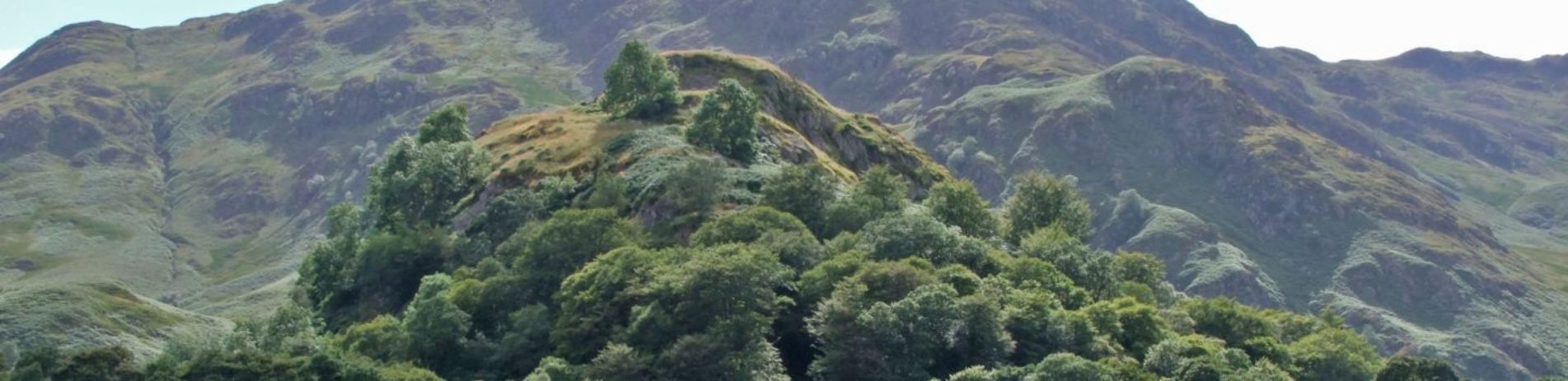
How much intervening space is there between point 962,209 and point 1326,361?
36801mm

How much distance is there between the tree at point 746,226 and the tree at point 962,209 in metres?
21.6

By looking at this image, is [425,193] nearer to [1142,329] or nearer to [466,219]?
[466,219]

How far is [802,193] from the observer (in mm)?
144250

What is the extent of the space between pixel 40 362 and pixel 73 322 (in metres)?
80.8

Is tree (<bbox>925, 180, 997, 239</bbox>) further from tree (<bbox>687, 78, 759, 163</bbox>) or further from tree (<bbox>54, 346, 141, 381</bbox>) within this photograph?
tree (<bbox>54, 346, 141, 381</bbox>)

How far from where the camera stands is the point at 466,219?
513ft

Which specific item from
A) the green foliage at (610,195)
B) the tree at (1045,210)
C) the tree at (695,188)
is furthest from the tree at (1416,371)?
the green foliage at (610,195)

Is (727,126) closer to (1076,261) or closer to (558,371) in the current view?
(1076,261)

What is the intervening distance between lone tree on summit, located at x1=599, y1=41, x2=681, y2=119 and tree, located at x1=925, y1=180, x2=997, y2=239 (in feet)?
129

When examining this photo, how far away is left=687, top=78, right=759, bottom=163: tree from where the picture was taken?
16312 centimetres

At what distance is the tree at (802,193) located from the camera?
14238cm

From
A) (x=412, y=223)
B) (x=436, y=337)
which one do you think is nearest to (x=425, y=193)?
(x=412, y=223)

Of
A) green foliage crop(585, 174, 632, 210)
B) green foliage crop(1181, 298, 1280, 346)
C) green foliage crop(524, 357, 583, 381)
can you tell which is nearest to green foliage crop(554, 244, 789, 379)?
green foliage crop(524, 357, 583, 381)

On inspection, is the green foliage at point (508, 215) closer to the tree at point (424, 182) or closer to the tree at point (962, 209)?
the tree at point (424, 182)
